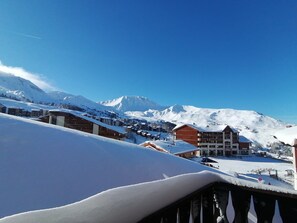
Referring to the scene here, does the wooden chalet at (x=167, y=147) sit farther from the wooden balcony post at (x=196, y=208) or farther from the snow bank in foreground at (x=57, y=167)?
the wooden balcony post at (x=196, y=208)

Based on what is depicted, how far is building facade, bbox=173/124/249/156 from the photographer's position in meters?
52.4

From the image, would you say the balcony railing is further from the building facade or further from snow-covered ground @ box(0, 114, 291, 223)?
the building facade

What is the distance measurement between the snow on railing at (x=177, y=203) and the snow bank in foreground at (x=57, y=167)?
2.02 meters

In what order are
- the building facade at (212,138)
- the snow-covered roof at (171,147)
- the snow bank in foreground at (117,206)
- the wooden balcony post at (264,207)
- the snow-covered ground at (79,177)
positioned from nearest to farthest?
1. the snow bank in foreground at (117,206)
2. the snow-covered ground at (79,177)
3. the wooden balcony post at (264,207)
4. the snow-covered roof at (171,147)
5. the building facade at (212,138)

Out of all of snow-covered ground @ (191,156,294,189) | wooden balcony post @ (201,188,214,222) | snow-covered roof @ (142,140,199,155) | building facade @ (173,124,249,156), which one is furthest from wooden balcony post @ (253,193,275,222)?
building facade @ (173,124,249,156)

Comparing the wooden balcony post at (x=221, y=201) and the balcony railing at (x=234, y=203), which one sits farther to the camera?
the wooden balcony post at (x=221, y=201)

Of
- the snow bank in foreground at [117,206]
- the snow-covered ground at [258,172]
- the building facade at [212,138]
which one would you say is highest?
the building facade at [212,138]

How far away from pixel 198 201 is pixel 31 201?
2.17m

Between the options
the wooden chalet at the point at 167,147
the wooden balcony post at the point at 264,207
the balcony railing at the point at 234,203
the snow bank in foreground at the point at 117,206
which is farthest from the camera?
the wooden chalet at the point at 167,147

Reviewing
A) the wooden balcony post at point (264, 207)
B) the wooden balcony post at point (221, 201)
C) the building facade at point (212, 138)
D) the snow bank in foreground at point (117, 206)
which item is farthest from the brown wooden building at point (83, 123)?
the building facade at point (212, 138)

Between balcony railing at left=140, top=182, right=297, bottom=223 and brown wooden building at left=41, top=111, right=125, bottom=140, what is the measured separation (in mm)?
22767

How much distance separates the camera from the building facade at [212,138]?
52.4 metres

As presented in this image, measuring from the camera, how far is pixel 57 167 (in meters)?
3.32

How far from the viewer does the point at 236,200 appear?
1599 millimetres
